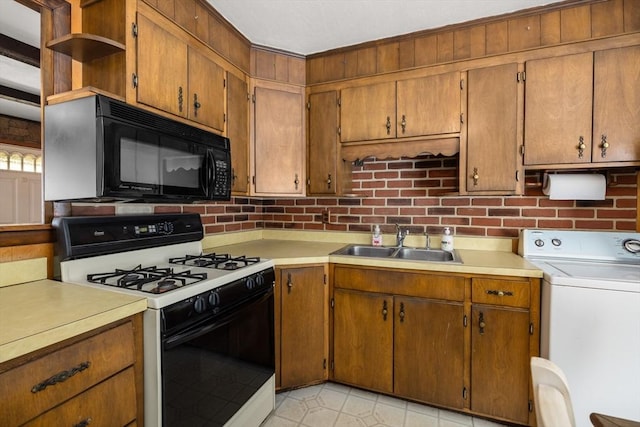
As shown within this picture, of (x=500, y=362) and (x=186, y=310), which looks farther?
(x=500, y=362)

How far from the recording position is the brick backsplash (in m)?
1.92

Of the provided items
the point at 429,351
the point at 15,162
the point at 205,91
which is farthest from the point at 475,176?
the point at 15,162

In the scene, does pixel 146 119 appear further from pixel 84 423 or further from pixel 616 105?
pixel 616 105

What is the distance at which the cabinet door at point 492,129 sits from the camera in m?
1.87

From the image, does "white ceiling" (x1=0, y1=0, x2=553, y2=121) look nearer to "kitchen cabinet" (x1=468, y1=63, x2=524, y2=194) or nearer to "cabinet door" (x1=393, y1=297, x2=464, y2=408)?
"kitchen cabinet" (x1=468, y1=63, x2=524, y2=194)

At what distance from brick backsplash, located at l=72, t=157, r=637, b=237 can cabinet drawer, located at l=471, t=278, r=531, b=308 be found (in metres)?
0.60

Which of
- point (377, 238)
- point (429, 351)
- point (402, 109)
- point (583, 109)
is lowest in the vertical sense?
point (429, 351)

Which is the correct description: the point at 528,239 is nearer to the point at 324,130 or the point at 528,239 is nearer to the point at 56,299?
the point at 324,130

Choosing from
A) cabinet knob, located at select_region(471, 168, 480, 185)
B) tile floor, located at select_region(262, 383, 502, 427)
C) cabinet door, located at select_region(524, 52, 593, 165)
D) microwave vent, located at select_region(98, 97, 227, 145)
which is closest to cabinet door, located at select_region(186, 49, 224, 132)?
microwave vent, located at select_region(98, 97, 227, 145)

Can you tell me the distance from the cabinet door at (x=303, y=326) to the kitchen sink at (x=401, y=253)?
0.93 feet

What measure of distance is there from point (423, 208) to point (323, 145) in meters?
0.89

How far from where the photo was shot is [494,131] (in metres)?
1.90

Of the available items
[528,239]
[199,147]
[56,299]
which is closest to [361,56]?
[199,147]

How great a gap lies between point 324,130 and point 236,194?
81 centimetres
